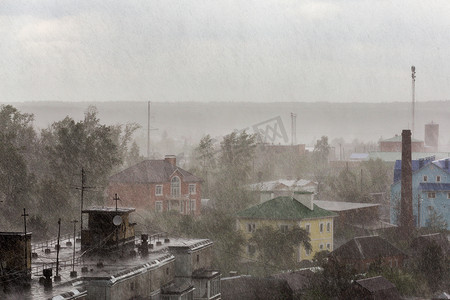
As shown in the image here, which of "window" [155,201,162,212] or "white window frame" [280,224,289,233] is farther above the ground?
"window" [155,201,162,212]

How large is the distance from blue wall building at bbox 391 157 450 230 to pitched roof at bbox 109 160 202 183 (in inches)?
768

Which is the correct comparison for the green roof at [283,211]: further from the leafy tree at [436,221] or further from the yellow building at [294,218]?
the leafy tree at [436,221]

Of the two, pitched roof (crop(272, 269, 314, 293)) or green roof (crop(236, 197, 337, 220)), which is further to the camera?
green roof (crop(236, 197, 337, 220))

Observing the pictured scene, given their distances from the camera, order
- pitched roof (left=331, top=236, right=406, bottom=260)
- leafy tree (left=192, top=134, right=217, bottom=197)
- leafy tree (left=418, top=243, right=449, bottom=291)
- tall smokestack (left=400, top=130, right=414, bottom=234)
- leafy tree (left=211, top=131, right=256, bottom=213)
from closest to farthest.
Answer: pitched roof (left=331, top=236, right=406, bottom=260) < leafy tree (left=418, top=243, right=449, bottom=291) < tall smokestack (left=400, top=130, right=414, bottom=234) < leafy tree (left=211, top=131, right=256, bottom=213) < leafy tree (left=192, top=134, right=217, bottom=197)

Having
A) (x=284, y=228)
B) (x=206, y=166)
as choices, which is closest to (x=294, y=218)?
(x=284, y=228)

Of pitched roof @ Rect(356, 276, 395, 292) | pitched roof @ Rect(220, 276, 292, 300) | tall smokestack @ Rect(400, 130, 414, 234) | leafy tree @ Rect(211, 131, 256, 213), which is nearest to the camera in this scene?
pitched roof @ Rect(220, 276, 292, 300)

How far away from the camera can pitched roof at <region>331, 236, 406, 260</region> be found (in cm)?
5384

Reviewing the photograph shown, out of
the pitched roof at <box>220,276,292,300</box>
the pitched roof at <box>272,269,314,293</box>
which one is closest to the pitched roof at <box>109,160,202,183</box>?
the pitched roof at <box>272,269,314,293</box>

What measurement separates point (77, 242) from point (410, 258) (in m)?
26.8

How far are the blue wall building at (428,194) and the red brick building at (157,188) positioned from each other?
19.0 meters

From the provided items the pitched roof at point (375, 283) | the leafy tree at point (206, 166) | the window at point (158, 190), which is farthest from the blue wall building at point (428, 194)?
the pitched roof at point (375, 283)

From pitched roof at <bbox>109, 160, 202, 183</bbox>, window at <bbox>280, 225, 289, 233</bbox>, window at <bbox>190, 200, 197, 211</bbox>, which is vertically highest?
pitched roof at <bbox>109, 160, 202, 183</bbox>

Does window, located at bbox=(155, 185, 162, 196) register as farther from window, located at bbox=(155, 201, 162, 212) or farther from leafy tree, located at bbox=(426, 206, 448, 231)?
leafy tree, located at bbox=(426, 206, 448, 231)

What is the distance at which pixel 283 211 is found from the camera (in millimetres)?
62594
